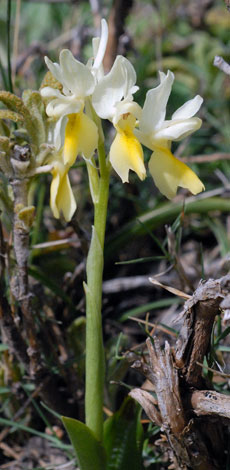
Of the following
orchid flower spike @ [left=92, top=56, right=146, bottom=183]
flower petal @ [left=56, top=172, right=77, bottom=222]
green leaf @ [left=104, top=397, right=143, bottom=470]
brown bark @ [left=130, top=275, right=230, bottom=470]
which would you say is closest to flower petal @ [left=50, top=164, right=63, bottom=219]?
flower petal @ [left=56, top=172, right=77, bottom=222]

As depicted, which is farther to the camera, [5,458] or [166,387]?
[5,458]

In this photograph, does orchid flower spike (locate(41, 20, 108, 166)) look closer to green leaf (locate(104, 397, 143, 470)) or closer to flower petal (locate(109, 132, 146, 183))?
flower petal (locate(109, 132, 146, 183))

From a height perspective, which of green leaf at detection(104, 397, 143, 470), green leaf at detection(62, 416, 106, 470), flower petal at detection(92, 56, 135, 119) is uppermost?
flower petal at detection(92, 56, 135, 119)

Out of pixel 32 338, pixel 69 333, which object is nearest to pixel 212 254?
pixel 69 333

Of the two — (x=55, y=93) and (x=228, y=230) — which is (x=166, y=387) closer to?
(x=55, y=93)

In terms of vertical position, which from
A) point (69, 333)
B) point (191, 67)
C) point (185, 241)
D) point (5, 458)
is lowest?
point (5, 458)

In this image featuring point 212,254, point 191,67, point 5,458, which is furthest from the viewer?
point 191,67

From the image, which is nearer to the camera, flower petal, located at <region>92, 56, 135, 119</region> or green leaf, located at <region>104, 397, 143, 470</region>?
flower petal, located at <region>92, 56, 135, 119</region>

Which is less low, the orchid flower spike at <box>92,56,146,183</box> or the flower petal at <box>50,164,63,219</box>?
the orchid flower spike at <box>92,56,146,183</box>
